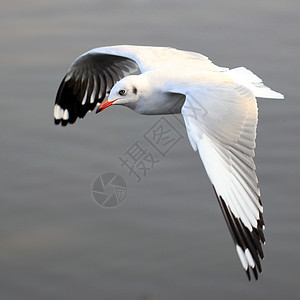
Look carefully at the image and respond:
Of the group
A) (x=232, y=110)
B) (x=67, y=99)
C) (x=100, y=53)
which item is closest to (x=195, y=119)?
(x=232, y=110)

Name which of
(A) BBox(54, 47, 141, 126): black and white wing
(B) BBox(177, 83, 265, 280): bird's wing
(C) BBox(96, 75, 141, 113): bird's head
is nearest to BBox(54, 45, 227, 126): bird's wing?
(A) BBox(54, 47, 141, 126): black and white wing

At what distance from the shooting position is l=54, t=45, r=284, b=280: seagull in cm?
394

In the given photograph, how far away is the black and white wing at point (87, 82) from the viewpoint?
18.4ft

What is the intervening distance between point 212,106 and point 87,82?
163 centimetres

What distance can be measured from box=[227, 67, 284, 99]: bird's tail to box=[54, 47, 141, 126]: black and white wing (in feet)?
2.94

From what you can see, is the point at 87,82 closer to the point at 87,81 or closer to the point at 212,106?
the point at 87,81

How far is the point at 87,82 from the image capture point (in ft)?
18.8

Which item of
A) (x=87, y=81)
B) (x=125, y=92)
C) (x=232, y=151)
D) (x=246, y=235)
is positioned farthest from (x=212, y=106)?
Result: (x=87, y=81)

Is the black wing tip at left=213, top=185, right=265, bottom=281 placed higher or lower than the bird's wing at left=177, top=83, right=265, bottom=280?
lower

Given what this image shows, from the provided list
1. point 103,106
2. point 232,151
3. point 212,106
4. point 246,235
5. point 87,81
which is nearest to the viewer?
point 246,235

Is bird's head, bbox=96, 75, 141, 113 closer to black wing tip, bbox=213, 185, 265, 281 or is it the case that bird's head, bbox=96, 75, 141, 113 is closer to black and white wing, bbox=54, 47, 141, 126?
black and white wing, bbox=54, 47, 141, 126

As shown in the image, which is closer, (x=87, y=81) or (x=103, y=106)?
(x=103, y=106)

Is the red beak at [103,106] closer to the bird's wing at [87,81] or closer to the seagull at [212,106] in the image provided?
the seagull at [212,106]

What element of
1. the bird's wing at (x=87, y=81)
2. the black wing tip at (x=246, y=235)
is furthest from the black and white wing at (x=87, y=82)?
the black wing tip at (x=246, y=235)
